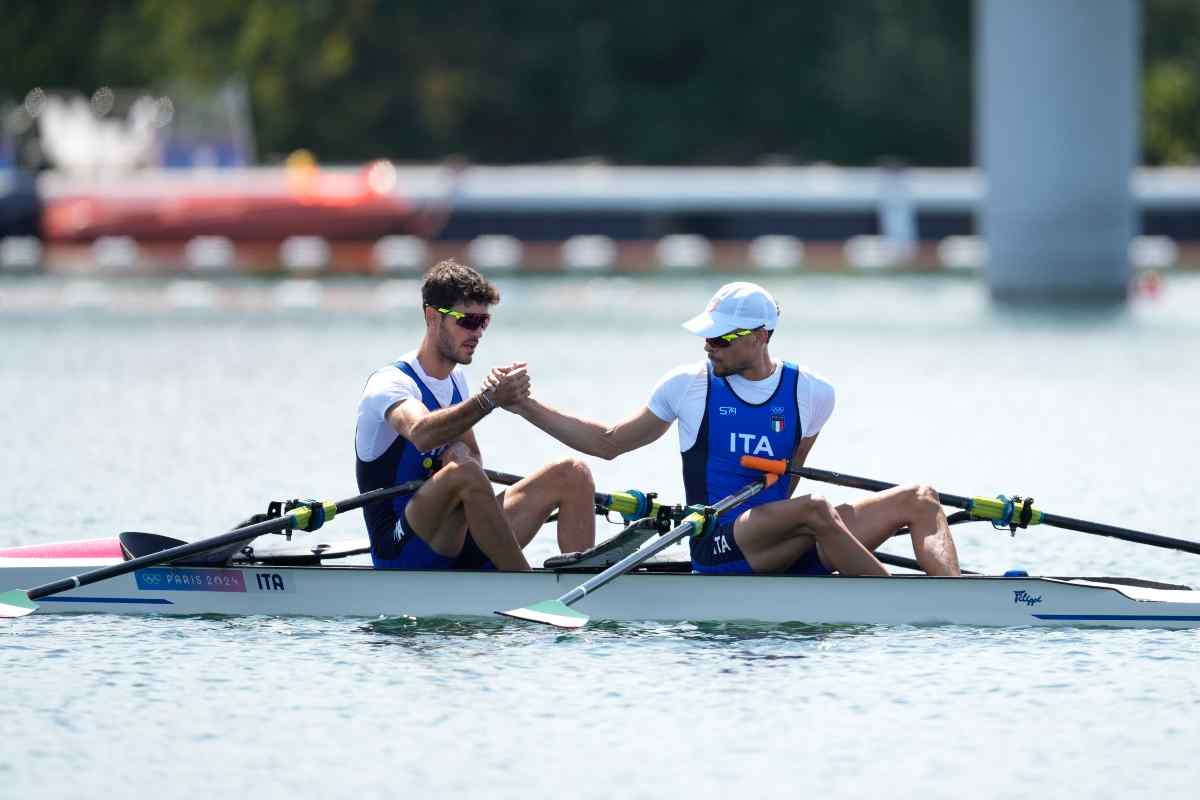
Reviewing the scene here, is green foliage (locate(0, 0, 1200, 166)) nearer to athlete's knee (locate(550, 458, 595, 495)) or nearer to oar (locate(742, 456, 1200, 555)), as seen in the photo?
oar (locate(742, 456, 1200, 555))

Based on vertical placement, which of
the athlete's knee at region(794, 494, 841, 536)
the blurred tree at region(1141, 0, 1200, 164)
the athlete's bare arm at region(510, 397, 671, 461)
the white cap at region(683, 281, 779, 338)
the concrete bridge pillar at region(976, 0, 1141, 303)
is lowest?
the athlete's knee at region(794, 494, 841, 536)

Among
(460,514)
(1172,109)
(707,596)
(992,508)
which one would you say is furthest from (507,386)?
(1172,109)

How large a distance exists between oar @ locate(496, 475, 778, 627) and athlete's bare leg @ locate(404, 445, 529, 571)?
0.36 metres

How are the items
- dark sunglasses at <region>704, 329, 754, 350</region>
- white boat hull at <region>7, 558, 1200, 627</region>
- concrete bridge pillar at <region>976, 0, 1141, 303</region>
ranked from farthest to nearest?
concrete bridge pillar at <region>976, 0, 1141, 303</region> → white boat hull at <region>7, 558, 1200, 627</region> → dark sunglasses at <region>704, 329, 754, 350</region>

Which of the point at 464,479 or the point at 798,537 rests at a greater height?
the point at 464,479

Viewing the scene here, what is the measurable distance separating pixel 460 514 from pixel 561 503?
0.62 meters

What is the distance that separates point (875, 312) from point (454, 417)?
27086 millimetres

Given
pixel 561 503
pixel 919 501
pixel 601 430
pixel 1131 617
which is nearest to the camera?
pixel 601 430

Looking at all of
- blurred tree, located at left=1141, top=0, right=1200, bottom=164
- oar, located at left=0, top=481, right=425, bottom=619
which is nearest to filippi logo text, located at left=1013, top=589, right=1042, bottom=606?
oar, located at left=0, top=481, right=425, bottom=619

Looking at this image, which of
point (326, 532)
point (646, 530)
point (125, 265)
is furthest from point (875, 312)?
point (646, 530)

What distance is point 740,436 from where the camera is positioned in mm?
11492

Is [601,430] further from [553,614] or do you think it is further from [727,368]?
[553,614]

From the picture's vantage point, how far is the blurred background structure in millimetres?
35375

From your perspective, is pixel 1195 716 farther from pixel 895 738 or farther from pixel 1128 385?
pixel 1128 385
